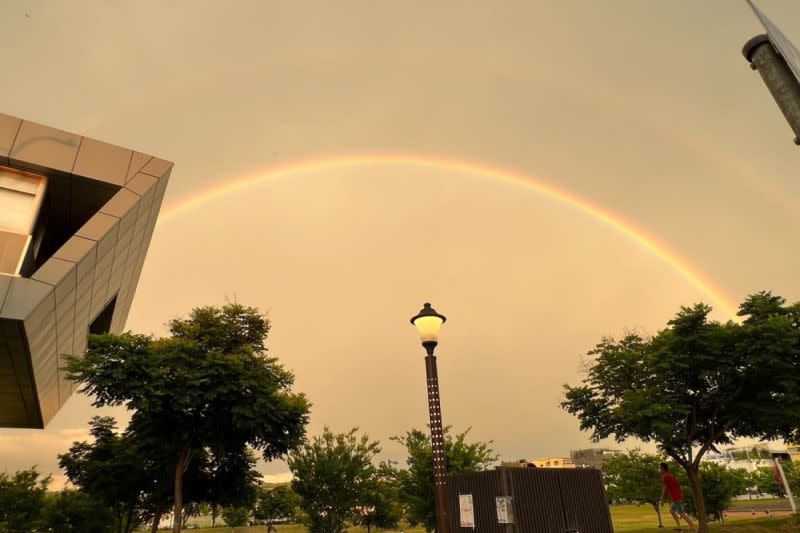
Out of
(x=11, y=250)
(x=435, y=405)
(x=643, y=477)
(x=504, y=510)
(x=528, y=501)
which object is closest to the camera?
(x=435, y=405)

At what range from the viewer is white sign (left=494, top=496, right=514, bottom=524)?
11.1 meters

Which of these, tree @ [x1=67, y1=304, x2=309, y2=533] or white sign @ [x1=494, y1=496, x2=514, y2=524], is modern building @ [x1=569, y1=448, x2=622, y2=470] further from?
white sign @ [x1=494, y1=496, x2=514, y2=524]

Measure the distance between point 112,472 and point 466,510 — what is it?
23.1 meters

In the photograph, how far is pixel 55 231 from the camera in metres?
22.7

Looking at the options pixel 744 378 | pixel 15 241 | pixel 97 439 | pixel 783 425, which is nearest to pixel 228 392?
pixel 15 241

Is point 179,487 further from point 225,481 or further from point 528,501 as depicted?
point 528,501

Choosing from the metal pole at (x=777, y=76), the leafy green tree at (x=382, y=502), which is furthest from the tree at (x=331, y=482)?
the metal pole at (x=777, y=76)

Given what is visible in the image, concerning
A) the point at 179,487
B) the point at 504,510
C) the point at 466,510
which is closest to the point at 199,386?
the point at 179,487

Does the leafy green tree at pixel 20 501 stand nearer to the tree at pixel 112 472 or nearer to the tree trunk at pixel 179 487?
the tree at pixel 112 472

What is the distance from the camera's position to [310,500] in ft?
89.1

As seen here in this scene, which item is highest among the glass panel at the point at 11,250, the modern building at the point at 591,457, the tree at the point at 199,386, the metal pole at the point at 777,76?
the modern building at the point at 591,457

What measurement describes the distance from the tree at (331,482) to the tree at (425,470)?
2.28 meters

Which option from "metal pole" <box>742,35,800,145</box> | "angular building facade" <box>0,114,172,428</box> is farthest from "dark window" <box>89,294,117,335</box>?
"metal pole" <box>742,35,800,145</box>

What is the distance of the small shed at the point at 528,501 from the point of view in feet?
39.0
